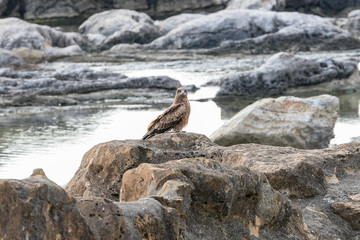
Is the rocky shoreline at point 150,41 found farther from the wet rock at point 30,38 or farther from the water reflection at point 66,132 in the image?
the water reflection at point 66,132

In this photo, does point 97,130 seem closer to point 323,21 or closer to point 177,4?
point 323,21

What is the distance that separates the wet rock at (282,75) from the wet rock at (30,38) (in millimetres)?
19836

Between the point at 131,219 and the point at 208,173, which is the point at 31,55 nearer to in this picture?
the point at 208,173

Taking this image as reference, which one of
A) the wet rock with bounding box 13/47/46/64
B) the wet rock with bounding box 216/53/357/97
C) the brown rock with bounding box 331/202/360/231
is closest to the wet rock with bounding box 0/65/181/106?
the wet rock with bounding box 216/53/357/97

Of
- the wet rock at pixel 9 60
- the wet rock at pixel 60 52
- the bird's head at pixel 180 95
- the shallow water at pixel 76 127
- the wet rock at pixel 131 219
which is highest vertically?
the wet rock at pixel 131 219

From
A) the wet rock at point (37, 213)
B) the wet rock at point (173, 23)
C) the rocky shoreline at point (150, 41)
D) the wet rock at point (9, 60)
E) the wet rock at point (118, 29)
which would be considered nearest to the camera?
the wet rock at point (37, 213)

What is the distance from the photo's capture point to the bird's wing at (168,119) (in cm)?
754

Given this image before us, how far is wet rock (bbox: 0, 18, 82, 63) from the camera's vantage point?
133ft

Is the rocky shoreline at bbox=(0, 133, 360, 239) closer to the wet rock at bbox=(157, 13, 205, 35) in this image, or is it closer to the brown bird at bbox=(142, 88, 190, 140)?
the brown bird at bbox=(142, 88, 190, 140)

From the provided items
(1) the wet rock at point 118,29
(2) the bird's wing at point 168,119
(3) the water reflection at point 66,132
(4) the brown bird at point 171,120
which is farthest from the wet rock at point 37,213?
(1) the wet rock at point 118,29

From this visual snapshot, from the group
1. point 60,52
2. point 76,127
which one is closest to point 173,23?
point 60,52

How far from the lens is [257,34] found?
4538cm

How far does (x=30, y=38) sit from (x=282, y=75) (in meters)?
23.9

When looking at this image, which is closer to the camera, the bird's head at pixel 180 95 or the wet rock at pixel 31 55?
the bird's head at pixel 180 95
